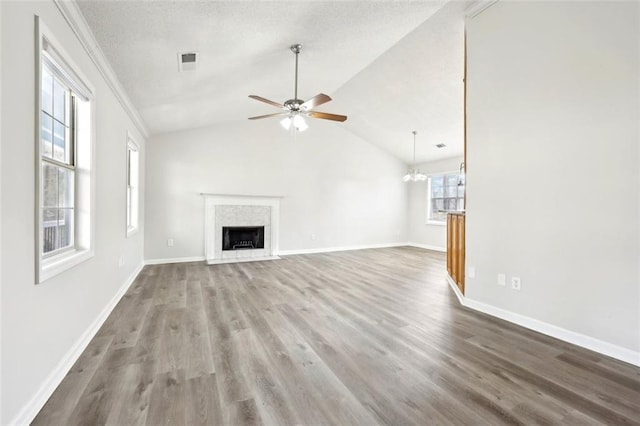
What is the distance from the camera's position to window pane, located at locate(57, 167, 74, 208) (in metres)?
2.08

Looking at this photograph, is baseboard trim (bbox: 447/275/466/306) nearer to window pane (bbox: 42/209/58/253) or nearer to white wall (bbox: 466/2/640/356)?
white wall (bbox: 466/2/640/356)

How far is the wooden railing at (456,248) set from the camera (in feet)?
11.6

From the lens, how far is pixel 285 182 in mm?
6617

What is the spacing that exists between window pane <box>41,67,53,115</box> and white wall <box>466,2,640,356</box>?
3822 millimetres

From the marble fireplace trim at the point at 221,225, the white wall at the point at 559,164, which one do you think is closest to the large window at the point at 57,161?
the marble fireplace trim at the point at 221,225

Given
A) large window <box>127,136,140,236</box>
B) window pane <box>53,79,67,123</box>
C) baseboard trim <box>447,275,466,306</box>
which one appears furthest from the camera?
large window <box>127,136,140,236</box>

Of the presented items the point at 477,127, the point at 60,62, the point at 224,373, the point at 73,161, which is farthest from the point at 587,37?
the point at 73,161

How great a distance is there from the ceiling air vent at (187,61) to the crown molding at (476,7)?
9.93 ft

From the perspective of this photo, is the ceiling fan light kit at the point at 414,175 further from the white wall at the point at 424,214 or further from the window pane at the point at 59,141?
the window pane at the point at 59,141

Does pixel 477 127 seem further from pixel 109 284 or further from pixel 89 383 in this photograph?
pixel 109 284

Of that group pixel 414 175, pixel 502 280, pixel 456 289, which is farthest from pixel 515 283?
pixel 414 175

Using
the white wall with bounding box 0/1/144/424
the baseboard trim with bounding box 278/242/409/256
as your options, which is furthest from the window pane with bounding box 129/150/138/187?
the baseboard trim with bounding box 278/242/409/256

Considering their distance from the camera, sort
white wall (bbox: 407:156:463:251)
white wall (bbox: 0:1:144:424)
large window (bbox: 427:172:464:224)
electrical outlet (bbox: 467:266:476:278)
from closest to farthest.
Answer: white wall (bbox: 0:1:144:424) < electrical outlet (bbox: 467:266:476:278) < large window (bbox: 427:172:464:224) < white wall (bbox: 407:156:463:251)

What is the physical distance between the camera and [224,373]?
6.07 feet
